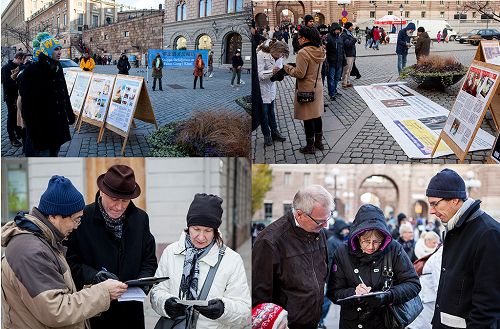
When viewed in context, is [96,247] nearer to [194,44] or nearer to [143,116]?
[143,116]

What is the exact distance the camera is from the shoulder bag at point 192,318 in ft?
9.54

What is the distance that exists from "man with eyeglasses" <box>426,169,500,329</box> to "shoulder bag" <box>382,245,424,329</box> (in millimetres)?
133

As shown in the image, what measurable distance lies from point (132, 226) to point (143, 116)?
48.1 inches

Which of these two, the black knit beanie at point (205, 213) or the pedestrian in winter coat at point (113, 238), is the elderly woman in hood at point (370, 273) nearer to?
the black knit beanie at point (205, 213)

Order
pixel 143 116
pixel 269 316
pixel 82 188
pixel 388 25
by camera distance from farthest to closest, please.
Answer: pixel 388 25 < pixel 143 116 < pixel 82 188 < pixel 269 316

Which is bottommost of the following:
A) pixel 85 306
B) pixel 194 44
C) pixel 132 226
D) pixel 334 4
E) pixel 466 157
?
pixel 85 306

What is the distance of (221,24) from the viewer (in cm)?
381

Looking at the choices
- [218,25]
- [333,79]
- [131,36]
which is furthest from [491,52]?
[131,36]

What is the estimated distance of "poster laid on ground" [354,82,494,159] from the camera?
3.96 meters

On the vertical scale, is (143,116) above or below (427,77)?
below

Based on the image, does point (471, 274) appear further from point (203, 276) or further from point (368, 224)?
point (203, 276)

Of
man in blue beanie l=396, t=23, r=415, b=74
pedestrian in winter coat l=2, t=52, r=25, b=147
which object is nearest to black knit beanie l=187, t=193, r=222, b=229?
pedestrian in winter coat l=2, t=52, r=25, b=147

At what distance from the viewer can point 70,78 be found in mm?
4082

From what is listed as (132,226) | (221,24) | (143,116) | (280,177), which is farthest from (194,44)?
(132,226)
